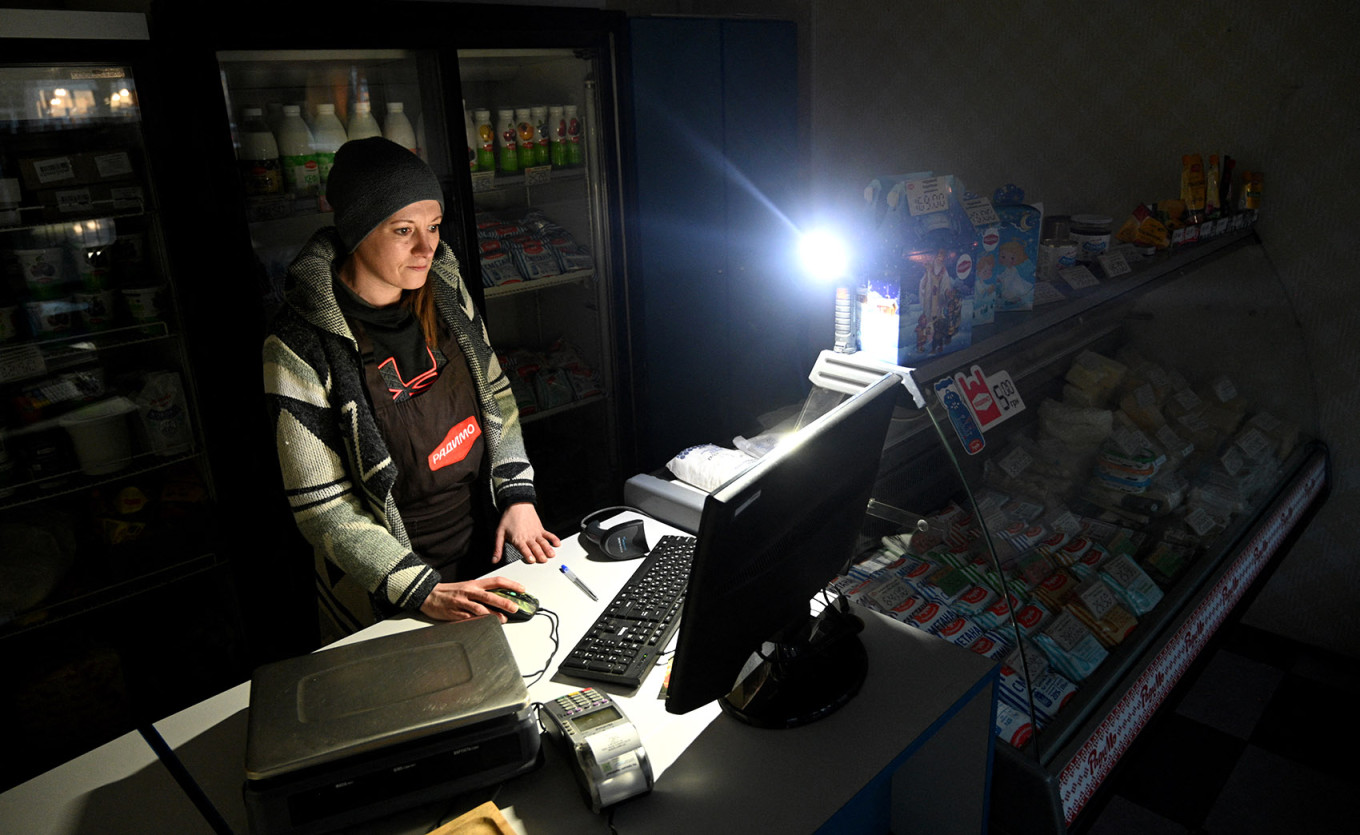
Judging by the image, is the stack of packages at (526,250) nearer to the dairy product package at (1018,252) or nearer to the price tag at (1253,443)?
the dairy product package at (1018,252)

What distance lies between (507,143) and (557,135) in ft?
0.72

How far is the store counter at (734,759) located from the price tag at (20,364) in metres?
1.56

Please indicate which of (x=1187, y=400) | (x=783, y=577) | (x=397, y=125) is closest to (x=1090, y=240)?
(x=1187, y=400)

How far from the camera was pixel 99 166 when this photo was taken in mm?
2457

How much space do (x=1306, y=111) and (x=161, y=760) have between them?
3.58 m

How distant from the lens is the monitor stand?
4.62 ft

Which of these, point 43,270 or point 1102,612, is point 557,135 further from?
point 1102,612

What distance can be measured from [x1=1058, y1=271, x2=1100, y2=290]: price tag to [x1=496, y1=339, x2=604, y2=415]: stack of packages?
2.07 m

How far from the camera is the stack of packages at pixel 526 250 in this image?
336cm

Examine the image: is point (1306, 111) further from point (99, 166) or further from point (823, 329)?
point (99, 166)

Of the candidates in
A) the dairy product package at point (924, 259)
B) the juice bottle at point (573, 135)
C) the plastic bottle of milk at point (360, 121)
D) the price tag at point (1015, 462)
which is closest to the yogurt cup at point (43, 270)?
the plastic bottle of milk at point (360, 121)

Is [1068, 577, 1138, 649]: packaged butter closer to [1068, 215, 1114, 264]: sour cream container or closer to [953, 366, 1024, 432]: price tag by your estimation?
[953, 366, 1024, 432]: price tag

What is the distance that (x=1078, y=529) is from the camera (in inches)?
87.2

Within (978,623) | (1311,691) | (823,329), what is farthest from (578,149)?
(1311,691)
